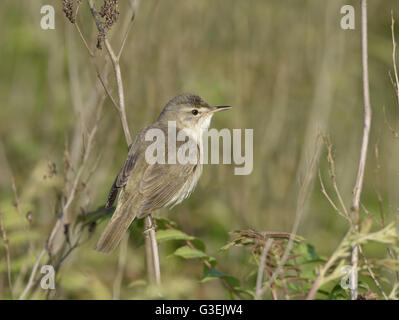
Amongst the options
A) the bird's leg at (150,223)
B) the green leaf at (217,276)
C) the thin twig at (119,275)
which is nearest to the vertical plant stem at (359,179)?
the green leaf at (217,276)

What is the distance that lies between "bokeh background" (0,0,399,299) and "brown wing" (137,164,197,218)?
996 millimetres

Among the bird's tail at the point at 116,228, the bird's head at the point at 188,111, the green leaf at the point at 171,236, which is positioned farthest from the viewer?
the bird's head at the point at 188,111

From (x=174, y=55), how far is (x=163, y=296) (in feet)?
12.3

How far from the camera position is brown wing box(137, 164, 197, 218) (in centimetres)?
412

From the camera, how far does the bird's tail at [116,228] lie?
12.7ft

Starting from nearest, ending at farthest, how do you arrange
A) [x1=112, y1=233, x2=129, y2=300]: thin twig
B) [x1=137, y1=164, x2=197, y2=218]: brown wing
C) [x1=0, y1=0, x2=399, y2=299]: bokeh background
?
[x1=112, y1=233, x2=129, y2=300]: thin twig → [x1=137, y1=164, x2=197, y2=218]: brown wing → [x1=0, y1=0, x2=399, y2=299]: bokeh background

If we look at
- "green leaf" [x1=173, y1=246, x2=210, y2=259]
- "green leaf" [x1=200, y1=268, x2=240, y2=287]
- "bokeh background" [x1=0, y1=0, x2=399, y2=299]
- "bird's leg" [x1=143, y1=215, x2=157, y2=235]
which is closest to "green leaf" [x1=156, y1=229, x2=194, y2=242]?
"green leaf" [x1=173, y1=246, x2=210, y2=259]

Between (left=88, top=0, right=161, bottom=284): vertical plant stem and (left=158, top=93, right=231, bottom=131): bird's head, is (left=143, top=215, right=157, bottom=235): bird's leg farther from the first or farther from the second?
(left=158, top=93, right=231, bottom=131): bird's head

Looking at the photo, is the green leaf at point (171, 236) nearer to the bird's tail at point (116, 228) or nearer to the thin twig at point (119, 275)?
the thin twig at point (119, 275)

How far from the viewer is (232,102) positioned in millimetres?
6406

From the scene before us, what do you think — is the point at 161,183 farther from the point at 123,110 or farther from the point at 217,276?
the point at 217,276

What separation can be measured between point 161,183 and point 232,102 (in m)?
2.31

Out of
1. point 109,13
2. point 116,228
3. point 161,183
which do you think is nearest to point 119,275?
point 116,228
